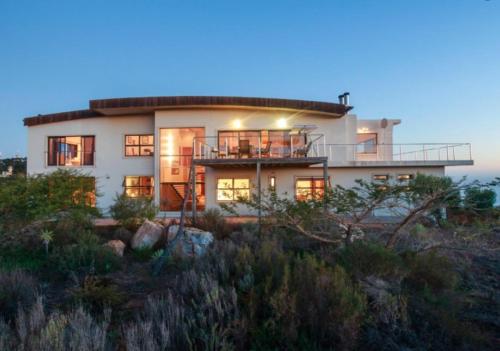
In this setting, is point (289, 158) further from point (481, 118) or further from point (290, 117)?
point (481, 118)

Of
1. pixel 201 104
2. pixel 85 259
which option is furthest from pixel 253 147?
pixel 85 259

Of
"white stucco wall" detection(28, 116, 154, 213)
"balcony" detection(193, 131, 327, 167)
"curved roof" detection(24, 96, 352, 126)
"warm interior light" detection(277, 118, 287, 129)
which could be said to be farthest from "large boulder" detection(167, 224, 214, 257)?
"warm interior light" detection(277, 118, 287, 129)

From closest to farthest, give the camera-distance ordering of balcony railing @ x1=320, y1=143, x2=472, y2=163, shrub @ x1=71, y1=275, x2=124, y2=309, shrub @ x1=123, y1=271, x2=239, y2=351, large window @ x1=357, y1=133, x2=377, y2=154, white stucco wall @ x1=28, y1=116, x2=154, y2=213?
shrub @ x1=123, y1=271, x2=239, y2=351 → shrub @ x1=71, y1=275, x2=124, y2=309 → balcony railing @ x1=320, y1=143, x2=472, y2=163 → white stucco wall @ x1=28, y1=116, x2=154, y2=213 → large window @ x1=357, y1=133, x2=377, y2=154

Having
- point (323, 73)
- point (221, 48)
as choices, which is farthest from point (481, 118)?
point (221, 48)

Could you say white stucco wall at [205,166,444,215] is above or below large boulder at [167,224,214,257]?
above

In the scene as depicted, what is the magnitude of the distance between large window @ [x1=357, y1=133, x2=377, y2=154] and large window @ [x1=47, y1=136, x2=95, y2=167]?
15689 mm

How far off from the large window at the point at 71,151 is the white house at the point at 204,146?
6cm

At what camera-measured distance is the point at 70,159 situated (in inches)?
711

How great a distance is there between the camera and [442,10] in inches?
488

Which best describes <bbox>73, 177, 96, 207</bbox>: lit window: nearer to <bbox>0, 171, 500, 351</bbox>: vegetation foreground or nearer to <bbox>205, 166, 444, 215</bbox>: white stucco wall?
<bbox>0, 171, 500, 351</bbox>: vegetation foreground

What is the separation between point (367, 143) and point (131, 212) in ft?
47.4

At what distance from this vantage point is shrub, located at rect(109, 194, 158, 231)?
11.3m

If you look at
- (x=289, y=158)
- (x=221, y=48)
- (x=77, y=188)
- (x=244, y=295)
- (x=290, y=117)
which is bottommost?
(x=244, y=295)

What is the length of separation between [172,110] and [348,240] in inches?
508
